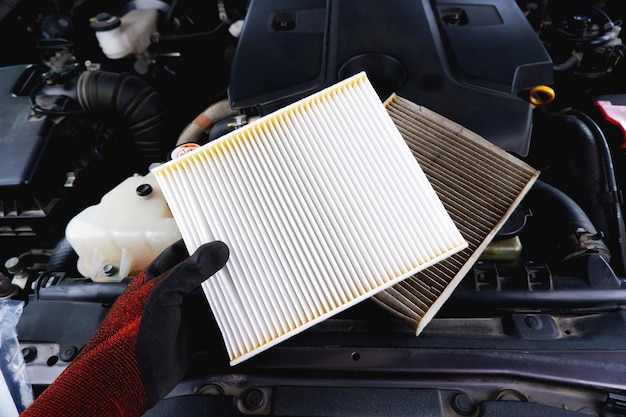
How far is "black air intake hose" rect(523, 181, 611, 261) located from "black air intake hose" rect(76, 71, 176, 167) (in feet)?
4.91

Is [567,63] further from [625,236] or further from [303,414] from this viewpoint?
[303,414]

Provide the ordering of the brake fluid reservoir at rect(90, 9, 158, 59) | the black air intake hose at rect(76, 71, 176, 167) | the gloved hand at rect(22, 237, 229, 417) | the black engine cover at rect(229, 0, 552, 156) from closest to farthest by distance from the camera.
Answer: the gloved hand at rect(22, 237, 229, 417) → the black engine cover at rect(229, 0, 552, 156) → the black air intake hose at rect(76, 71, 176, 167) → the brake fluid reservoir at rect(90, 9, 158, 59)

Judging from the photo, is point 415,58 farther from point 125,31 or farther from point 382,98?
point 125,31

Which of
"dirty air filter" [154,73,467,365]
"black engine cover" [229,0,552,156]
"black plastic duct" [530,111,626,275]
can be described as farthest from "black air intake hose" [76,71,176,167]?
"black plastic duct" [530,111,626,275]

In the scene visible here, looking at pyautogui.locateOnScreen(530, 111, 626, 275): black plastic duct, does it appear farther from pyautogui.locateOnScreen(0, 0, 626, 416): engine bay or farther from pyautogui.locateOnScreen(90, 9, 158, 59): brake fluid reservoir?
pyautogui.locateOnScreen(90, 9, 158, 59): brake fluid reservoir

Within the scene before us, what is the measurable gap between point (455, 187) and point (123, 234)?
0.94 meters

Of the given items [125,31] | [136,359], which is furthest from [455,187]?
[125,31]

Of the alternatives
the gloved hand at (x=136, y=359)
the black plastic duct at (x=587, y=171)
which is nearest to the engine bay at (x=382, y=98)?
the black plastic duct at (x=587, y=171)

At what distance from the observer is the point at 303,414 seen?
2.69ft

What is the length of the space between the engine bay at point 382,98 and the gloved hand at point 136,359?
0.43 feet

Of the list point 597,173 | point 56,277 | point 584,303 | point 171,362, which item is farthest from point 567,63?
point 56,277

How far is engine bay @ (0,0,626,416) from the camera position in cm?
87

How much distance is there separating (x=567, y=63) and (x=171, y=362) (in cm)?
198

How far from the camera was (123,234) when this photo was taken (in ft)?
3.78
